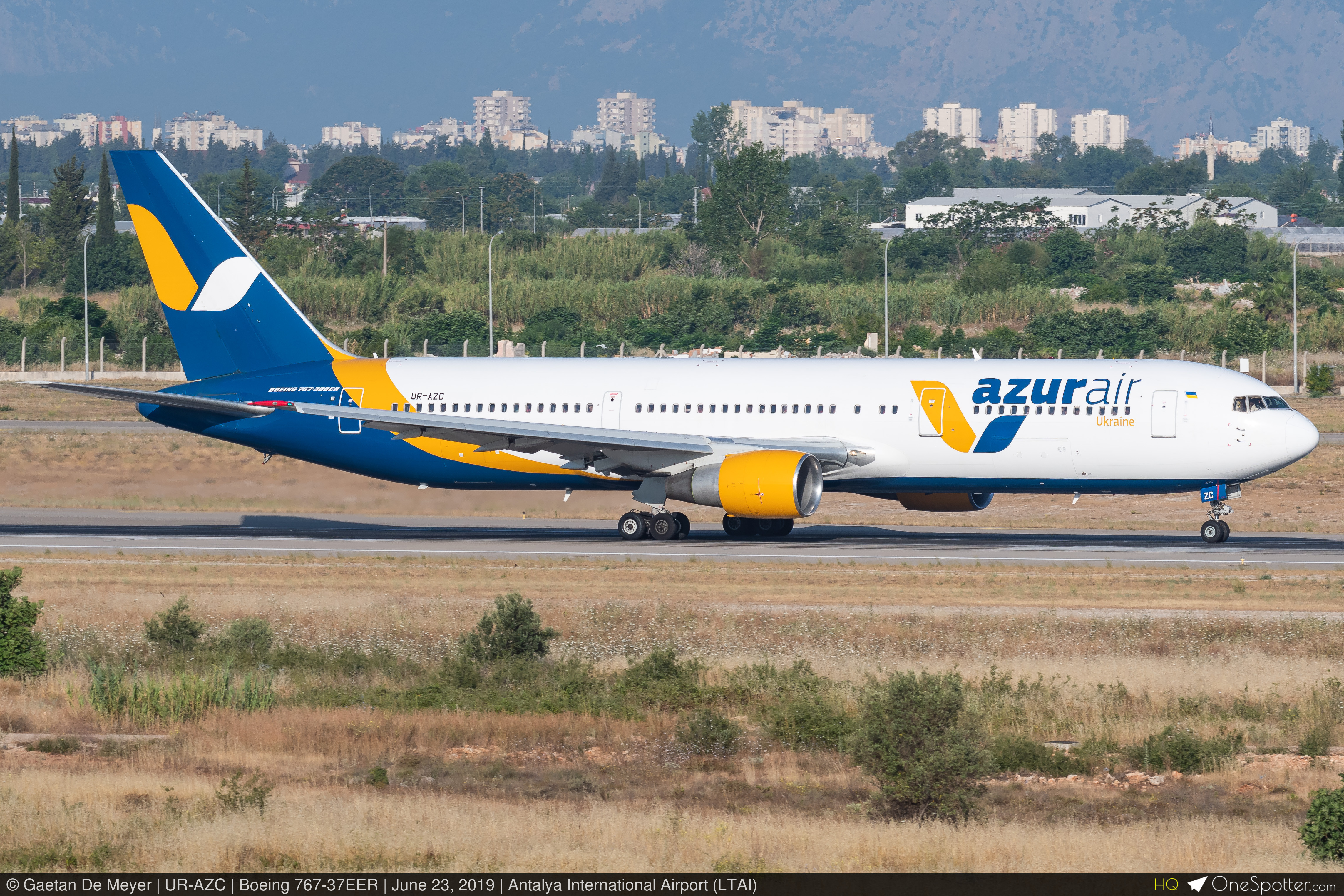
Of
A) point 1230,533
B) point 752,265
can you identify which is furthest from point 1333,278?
point 1230,533

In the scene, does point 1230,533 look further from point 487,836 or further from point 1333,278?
point 1333,278

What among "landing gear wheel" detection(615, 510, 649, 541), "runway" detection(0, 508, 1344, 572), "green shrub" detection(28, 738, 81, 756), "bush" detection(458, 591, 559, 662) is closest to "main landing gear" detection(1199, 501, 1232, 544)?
"runway" detection(0, 508, 1344, 572)

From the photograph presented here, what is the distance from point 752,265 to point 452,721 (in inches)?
4914

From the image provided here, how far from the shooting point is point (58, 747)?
56.5ft

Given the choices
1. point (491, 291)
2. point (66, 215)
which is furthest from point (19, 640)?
point (66, 215)

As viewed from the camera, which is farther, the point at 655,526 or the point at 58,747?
the point at 655,526

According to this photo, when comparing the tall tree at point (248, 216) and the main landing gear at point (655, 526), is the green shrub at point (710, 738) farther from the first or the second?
the tall tree at point (248, 216)

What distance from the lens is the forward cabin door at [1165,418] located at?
34906mm

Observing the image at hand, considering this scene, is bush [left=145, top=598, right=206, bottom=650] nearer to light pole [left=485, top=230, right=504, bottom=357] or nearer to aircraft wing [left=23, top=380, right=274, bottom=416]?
aircraft wing [left=23, top=380, right=274, bottom=416]

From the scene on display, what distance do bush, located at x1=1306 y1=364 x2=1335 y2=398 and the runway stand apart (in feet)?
126

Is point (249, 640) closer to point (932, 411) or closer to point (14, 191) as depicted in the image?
point (932, 411)

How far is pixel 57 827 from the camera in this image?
45.3 feet

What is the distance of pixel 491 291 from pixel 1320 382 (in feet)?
141

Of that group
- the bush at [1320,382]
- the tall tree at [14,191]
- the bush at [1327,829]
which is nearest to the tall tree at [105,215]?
the tall tree at [14,191]
